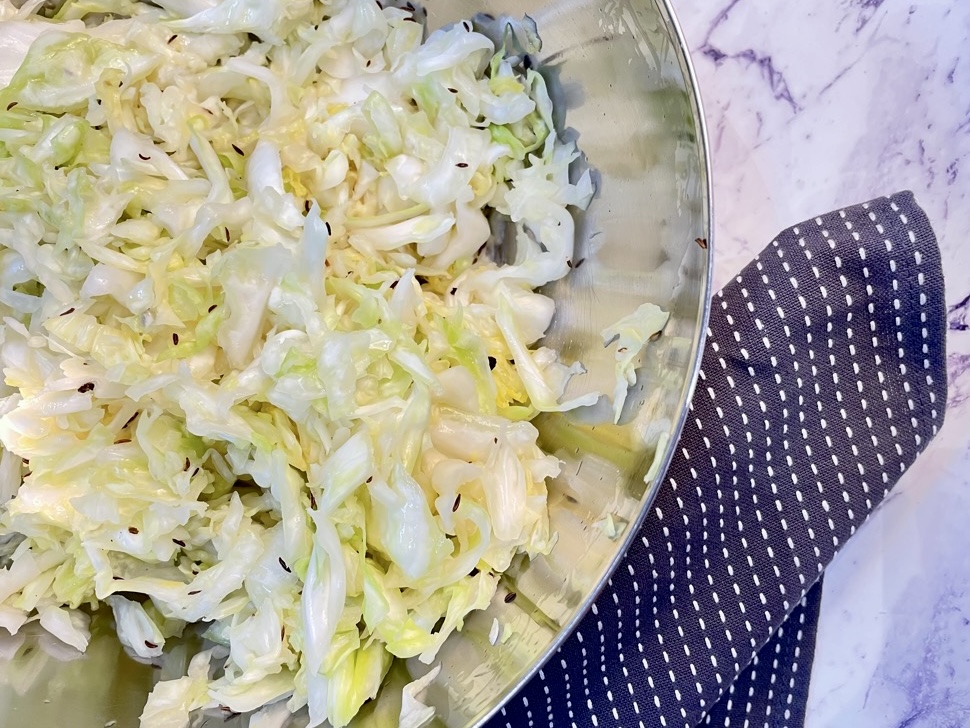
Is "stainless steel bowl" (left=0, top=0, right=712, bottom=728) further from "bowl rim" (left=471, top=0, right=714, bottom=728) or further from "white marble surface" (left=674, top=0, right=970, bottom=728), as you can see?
"white marble surface" (left=674, top=0, right=970, bottom=728)

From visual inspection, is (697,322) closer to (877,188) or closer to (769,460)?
(769,460)

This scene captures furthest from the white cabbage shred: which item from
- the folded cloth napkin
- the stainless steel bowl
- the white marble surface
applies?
the white marble surface

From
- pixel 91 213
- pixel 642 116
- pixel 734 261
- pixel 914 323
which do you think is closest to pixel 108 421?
pixel 91 213

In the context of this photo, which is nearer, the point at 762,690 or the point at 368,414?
the point at 368,414

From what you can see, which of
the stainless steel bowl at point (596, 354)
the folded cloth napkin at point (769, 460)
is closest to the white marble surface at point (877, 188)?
the folded cloth napkin at point (769, 460)

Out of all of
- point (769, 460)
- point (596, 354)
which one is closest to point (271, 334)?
point (596, 354)

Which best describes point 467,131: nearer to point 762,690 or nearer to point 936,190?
point 936,190

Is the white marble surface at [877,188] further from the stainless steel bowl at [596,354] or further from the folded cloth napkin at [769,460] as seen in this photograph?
the stainless steel bowl at [596,354]
